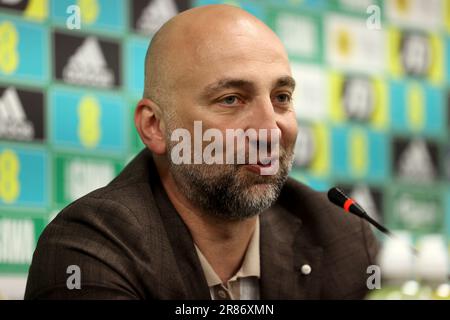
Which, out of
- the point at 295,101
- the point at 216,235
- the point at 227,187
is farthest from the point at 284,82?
the point at 295,101

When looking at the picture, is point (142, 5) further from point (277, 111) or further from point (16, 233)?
point (277, 111)

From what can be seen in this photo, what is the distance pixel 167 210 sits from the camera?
2104mm

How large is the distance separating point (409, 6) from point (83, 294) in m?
2.84

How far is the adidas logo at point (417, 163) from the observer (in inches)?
160

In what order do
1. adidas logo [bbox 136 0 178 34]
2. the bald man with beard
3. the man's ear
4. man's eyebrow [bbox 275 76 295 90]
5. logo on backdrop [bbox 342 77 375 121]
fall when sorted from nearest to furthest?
the bald man with beard
man's eyebrow [bbox 275 76 295 90]
the man's ear
adidas logo [bbox 136 0 178 34]
logo on backdrop [bbox 342 77 375 121]

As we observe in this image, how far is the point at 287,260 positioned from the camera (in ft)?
7.22

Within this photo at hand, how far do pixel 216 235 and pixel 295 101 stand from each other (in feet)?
5.59

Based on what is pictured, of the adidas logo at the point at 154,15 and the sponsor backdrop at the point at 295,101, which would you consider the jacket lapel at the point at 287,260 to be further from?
the adidas logo at the point at 154,15

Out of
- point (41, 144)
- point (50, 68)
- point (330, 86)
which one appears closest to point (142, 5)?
point (50, 68)

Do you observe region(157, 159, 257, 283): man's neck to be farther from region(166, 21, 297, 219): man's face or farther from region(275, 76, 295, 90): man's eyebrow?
region(275, 76, 295, 90): man's eyebrow

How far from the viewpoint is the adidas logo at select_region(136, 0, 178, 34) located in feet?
11.2

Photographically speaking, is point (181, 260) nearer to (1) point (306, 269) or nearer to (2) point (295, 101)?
(1) point (306, 269)

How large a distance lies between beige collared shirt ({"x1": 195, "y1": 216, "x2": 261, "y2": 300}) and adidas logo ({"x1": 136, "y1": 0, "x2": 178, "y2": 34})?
145cm

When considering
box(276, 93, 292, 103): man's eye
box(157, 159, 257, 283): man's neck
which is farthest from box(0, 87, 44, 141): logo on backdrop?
box(276, 93, 292, 103): man's eye
